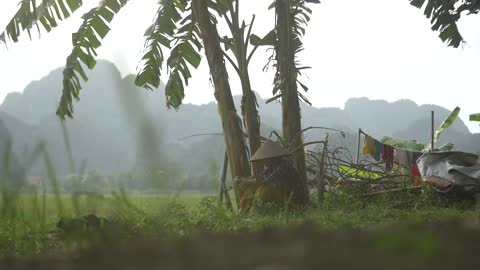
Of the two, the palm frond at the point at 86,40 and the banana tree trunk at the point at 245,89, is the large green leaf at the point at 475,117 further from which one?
the palm frond at the point at 86,40

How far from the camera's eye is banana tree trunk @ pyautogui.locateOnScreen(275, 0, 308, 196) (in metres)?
6.46

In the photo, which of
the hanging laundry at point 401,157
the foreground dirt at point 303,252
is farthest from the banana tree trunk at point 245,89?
the foreground dirt at point 303,252

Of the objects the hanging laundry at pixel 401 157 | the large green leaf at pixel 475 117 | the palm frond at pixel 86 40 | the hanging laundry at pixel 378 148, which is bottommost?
the hanging laundry at pixel 401 157

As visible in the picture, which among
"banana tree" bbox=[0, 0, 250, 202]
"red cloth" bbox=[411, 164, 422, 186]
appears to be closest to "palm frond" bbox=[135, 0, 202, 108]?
"banana tree" bbox=[0, 0, 250, 202]

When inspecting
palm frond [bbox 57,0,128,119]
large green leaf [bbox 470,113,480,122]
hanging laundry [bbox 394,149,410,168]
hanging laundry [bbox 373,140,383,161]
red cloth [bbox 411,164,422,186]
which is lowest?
red cloth [bbox 411,164,422,186]

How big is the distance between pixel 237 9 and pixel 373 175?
3.07m

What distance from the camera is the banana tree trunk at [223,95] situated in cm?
628

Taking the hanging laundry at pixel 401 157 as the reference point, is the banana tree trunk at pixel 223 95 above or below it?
above

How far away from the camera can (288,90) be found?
647cm

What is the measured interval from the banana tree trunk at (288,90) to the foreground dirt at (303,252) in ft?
19.3

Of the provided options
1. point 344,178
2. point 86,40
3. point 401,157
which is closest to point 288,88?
point 344,178

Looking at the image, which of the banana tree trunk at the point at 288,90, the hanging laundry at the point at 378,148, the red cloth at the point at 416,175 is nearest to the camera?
the banana tree trunk at the point at 288,90

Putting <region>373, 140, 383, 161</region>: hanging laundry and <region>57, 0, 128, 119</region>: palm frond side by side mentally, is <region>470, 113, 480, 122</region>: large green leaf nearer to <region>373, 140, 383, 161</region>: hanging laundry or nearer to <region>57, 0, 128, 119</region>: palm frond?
<region>373, 140, 383, 161</region>: hanging laundry

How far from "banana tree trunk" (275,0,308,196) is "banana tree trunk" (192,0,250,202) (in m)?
0.65
